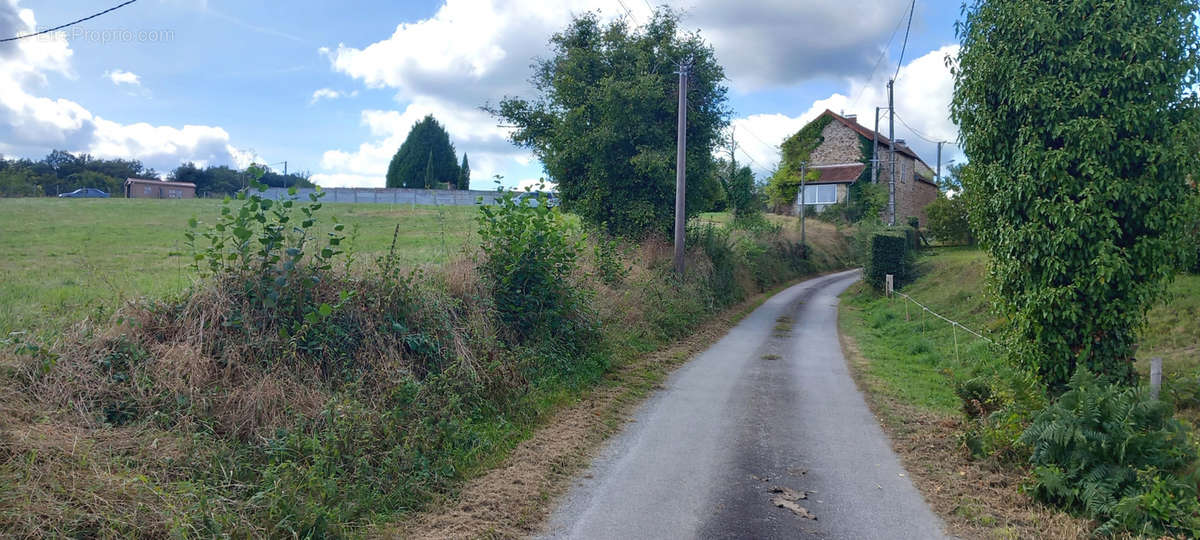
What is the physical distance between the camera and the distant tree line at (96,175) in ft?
228

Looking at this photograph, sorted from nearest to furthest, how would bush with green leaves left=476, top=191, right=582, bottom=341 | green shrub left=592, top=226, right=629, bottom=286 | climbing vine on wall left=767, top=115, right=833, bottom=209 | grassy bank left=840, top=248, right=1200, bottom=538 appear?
grassy bank left=840, top=248, right=1200, bottom=538 → bush with green leaves left=476, top=191, right=582, bottom=341 → green shrub left=592, top=226, right=629, bottom=286 → climbing vine on wall left=767, top=115, right=833, bottom=209

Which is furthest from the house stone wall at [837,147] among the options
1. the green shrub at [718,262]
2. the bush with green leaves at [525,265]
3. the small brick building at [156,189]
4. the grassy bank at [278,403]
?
the small brick building at [156,189]

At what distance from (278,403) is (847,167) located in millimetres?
53243

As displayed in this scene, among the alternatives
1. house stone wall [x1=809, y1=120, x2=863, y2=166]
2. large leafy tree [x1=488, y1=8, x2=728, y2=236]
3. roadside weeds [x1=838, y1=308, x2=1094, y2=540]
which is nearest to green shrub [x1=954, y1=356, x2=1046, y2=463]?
roadside weeds [x1=838, y1=308, x2=1094, y2=540]

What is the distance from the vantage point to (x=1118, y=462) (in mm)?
5648

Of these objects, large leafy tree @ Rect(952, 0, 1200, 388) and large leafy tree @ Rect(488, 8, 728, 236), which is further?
large leafy tree @ Rect(488, 8, 728, 236)

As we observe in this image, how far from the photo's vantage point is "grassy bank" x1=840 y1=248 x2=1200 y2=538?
582 cm

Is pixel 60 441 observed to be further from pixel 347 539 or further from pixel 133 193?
pixel 133 193

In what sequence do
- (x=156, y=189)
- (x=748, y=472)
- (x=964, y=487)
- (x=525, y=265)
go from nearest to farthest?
(x=964, y=487), (x=748, y=472), (x=525, y=265), (x=156, y=189)

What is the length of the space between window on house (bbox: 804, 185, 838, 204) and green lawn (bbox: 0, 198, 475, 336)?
3301 cm

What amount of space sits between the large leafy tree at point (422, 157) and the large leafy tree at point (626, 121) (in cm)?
6010

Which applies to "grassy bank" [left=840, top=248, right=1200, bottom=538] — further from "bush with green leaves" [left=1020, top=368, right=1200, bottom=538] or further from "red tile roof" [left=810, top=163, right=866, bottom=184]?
"red tile roof" [left=810, top=163, right=866, bottom=184]

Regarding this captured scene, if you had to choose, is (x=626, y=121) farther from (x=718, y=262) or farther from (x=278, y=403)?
(x=278, y=403)

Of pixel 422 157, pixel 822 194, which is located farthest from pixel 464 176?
pixel 822 194
